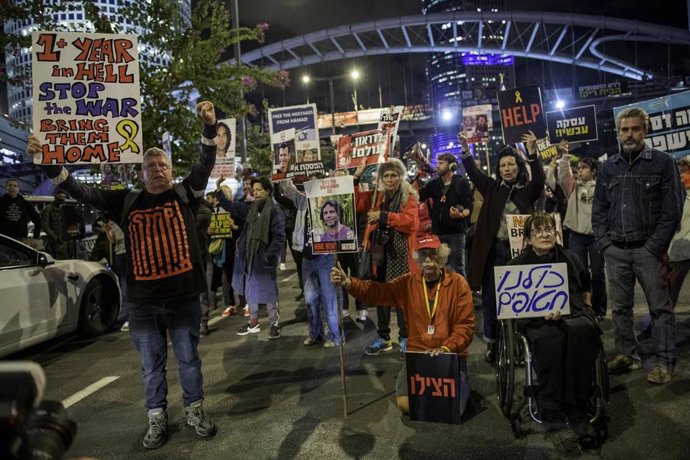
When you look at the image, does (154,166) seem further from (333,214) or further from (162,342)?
(333,214)

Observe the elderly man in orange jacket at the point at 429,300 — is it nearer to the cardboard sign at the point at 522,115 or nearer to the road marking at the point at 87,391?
the road marking at the point at 87,391

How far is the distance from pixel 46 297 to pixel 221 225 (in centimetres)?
268

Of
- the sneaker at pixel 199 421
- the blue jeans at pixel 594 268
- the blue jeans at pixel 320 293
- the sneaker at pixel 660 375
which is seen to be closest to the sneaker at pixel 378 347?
the blue jeans at pixel 320 293

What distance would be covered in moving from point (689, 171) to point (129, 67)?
5.95 metres

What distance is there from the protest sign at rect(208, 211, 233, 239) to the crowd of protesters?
154cm

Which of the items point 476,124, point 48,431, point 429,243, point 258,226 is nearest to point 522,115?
point 429,243

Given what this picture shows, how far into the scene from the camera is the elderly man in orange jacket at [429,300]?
12.3 ft

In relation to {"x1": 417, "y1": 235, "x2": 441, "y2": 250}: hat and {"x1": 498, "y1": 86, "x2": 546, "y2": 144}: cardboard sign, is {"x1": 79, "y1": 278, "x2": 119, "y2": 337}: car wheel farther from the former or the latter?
{"x1": 498, "y1": 86, "x2": 546, "y2": 144}: cardboard sign

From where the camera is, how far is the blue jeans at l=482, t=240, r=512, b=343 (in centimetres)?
485

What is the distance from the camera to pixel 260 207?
648 centimetres

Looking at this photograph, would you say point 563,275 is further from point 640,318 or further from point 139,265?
point 640,318

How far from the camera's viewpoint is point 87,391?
4.79m

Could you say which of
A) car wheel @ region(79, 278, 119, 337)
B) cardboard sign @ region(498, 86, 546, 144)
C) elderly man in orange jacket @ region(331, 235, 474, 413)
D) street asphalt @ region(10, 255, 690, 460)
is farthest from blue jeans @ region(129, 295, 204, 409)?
cardboard sign @ region(498, 86, 546, 144)

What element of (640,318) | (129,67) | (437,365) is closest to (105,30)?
(129,67)
